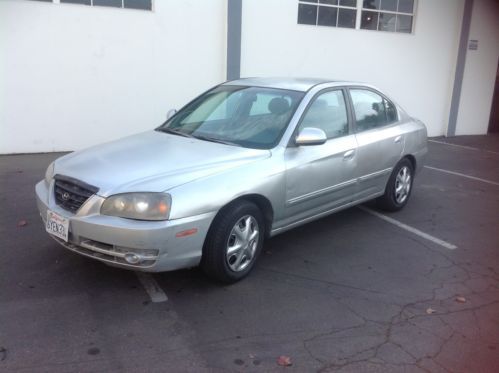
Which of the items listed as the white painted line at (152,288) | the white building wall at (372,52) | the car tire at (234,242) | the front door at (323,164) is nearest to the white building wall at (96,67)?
the white building wall at (372,52)

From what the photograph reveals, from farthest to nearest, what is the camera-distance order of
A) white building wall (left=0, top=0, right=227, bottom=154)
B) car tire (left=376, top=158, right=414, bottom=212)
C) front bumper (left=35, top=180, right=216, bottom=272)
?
white building wall (left=0, top=0, right=227, bottom=154), car tire (left=376, top=158, right=414, bottom=212), front bumper (left=35, top=180, right=216, bottom=272)

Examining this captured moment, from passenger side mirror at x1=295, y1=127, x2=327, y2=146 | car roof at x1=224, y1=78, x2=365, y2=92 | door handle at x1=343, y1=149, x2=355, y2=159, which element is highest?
car roof at x1=224, y1=78, x2=365, y2=92

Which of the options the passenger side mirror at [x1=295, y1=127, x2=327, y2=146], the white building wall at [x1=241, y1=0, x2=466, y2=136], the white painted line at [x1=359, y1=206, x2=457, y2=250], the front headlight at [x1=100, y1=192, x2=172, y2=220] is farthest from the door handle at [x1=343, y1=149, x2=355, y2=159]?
the white building wall at [x1=241, y1=0, x2=466, y2=136]

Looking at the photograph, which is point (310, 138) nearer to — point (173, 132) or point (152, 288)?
point (173, 132)

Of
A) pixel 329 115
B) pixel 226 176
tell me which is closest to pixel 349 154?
pixel 329 115

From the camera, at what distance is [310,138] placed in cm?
432

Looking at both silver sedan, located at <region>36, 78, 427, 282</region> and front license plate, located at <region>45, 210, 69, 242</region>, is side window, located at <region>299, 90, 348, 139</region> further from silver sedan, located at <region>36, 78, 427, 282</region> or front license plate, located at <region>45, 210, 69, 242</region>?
front license plate, located at <region>45, 210, 69, 242</region>

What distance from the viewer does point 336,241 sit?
17.0ft

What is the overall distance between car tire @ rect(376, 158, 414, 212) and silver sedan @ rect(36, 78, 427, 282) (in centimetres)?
7

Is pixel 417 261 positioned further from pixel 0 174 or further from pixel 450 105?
pixel 450 105

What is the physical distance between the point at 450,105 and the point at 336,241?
359 inches

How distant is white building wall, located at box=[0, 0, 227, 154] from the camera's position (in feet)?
26.3

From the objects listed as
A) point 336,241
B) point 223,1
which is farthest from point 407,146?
point 223,1

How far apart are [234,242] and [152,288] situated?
734 mm
